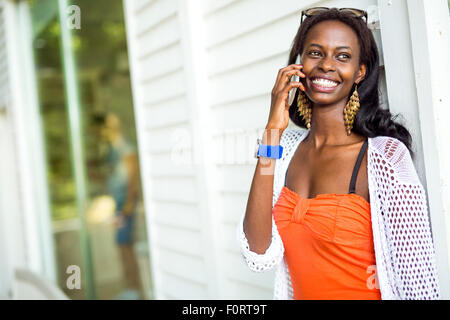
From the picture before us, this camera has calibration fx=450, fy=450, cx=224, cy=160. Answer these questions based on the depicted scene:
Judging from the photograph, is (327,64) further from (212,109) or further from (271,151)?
(212,109)

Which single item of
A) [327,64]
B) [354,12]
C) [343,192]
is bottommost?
[343,192]

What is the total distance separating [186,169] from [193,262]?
546 mm

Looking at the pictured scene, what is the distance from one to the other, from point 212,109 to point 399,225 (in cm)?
132

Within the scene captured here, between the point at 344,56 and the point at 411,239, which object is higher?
the point at 344,56

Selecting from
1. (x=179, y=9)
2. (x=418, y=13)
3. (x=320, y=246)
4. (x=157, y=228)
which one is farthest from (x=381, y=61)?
(x=157, y=228)

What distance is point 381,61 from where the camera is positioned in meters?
1.52

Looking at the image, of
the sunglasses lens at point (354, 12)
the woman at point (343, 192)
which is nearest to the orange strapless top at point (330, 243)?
the woman at point (343, 192)

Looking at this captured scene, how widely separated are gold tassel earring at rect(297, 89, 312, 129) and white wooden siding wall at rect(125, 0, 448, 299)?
0.85ft

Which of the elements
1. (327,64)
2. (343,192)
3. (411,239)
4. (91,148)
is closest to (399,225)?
(411,239)

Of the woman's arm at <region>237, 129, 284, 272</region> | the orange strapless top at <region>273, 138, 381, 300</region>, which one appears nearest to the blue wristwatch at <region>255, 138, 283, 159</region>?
the woman's arm at <region>237, 129, 284, 272</region>

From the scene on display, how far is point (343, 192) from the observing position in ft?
4.38

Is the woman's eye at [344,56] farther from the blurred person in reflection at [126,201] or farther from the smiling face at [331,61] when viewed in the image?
the blurred person in reflection at [126,201]

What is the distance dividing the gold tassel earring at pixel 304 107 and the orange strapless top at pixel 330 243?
0.25m

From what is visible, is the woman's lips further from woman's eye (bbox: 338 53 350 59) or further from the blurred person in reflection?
the blurred person in reflection
